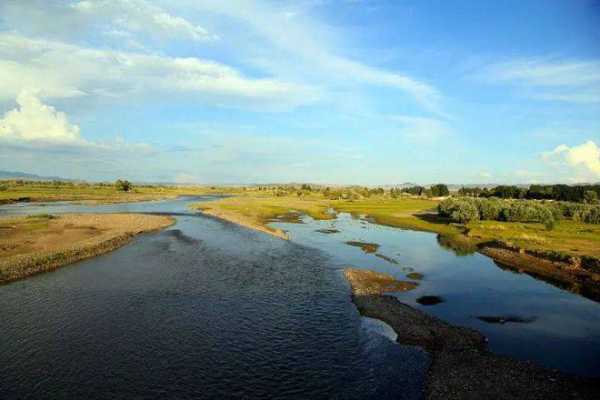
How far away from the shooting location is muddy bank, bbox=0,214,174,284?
4412cm

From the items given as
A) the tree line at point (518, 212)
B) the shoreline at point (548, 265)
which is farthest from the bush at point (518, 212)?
the shoreline at point (548, 265)

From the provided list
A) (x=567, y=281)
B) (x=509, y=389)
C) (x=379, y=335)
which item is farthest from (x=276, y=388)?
(x=567, y=281)

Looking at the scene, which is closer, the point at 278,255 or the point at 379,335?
the point at 379,335

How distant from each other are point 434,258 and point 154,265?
3775cm

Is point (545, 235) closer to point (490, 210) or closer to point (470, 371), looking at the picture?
point (490, 210)

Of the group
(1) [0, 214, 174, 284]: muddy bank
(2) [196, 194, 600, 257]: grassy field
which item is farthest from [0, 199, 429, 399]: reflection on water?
(2) [196, 194, 600, 257]: grassy field

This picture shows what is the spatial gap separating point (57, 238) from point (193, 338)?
44.0 m

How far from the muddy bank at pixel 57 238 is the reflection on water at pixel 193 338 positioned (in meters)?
3.25

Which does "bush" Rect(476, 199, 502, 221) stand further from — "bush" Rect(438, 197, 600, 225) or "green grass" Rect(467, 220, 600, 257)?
"green grass" Rect(467, 220, 600, 257)

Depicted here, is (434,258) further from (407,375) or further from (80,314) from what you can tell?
(80,314)

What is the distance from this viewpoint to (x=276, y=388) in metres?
21.8

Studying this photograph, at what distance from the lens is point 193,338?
27609 mm

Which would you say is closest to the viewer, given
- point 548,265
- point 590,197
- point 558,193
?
point 548,265

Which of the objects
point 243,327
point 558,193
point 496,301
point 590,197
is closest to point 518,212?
point 496,301
